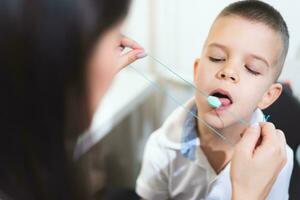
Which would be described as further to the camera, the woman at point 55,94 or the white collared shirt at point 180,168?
the white collared shirt at point 180,168

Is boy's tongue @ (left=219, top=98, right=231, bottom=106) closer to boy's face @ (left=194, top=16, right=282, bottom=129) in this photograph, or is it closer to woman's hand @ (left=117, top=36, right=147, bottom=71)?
boy's face @ (left=194, top=16, right=282, bottom=129)


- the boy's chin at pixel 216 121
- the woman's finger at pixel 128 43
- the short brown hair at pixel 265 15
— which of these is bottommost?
the boy's chin at pixel 216 121

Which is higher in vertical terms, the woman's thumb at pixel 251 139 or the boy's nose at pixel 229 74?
the boy's nose at pixel 229 74

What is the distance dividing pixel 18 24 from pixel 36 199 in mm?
220

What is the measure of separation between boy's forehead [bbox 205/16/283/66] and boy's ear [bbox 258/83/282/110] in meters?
0.04

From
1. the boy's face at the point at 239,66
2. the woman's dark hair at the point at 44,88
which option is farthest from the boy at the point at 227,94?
the woman's dark hair at the point at 44,88

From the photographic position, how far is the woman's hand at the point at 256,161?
1.69 feet

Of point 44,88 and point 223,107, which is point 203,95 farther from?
point 44,88

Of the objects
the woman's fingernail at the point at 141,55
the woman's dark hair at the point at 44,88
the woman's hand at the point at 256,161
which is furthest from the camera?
the woman's fingernail at the point at 141,55

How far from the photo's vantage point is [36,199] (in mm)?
486

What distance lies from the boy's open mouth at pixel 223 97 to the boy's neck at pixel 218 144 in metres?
0.04

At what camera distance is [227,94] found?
1.90ft

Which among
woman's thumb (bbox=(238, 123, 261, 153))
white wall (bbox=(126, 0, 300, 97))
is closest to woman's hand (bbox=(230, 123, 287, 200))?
woman's thumb (bbox=(238, 123, 261, 153))

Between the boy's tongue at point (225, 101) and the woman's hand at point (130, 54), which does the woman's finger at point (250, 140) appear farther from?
the woman's hand at point (130, 54)
